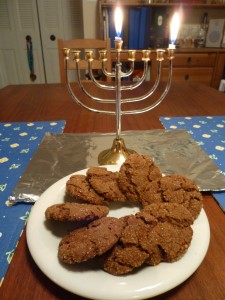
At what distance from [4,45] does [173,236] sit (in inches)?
135

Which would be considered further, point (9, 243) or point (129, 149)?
point (129, 149)

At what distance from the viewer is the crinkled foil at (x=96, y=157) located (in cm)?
62

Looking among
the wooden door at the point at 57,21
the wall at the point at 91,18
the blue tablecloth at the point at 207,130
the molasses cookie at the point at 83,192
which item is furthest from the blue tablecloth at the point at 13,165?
the wooden door at the point at 57,21

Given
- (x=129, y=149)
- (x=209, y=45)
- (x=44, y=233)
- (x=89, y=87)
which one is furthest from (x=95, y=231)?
(x=209, y=45)

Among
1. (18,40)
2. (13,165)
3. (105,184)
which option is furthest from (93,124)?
(18,40)

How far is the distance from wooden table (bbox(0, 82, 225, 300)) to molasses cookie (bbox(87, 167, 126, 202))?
17 centimetres

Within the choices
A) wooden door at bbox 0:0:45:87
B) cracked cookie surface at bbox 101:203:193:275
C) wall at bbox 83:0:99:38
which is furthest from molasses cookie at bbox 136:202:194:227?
wooden door at bbox 0:0:45:87

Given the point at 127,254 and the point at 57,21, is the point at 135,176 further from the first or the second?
the point at 57,21

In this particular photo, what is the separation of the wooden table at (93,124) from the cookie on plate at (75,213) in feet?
0.32

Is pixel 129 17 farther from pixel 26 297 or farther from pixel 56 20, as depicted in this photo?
pixel 26 297

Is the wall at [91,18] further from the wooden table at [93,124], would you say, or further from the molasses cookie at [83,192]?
the molasses cookie at [83,192]

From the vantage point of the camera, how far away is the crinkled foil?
62cm

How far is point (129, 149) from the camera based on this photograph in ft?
2.58

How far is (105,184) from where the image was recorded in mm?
499
